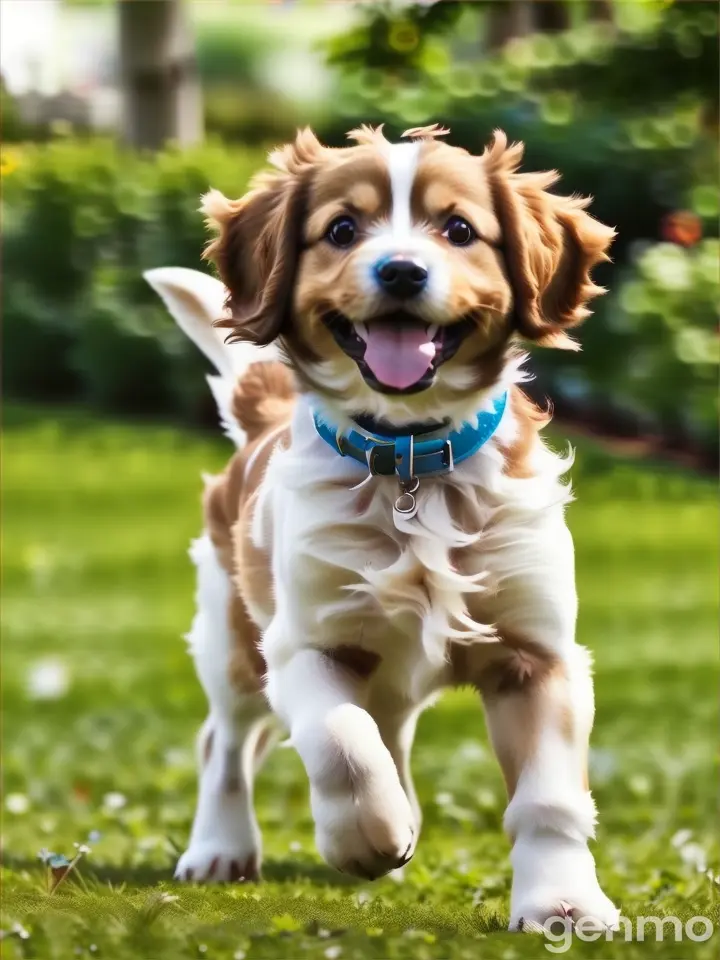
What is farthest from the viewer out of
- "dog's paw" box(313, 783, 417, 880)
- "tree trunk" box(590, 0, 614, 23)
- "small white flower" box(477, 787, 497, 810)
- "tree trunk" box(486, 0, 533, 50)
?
"tree trunk" box(486, 0, 533, 50)

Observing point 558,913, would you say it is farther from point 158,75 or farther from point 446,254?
point 158,75

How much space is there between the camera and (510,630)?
12.2ft

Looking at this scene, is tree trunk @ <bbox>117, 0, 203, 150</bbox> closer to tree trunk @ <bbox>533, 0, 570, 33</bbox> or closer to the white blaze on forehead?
tree trunk @ <bbox>533, 0, 570, 33</bbox>

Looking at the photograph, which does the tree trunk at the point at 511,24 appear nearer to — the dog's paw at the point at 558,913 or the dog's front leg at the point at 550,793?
the dog's front leg at the point at 550,793

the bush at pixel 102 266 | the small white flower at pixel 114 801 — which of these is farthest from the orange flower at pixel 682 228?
the small white flower at pixel 114 801

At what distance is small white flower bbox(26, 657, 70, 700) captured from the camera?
329 inches

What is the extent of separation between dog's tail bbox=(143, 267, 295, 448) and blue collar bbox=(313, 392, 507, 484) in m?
0.88

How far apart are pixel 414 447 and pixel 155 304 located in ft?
29.5

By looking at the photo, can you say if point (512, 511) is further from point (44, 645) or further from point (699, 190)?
point (699, 190)

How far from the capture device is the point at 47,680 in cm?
852

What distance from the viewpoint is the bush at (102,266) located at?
39.3ft

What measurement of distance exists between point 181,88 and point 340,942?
9.54 meters

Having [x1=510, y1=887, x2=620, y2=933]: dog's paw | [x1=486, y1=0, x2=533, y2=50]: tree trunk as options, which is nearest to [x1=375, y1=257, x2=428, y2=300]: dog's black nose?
[x1=510, y1=887, x2=620, y2=933]: dog's paw

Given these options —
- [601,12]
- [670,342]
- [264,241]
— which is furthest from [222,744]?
[670,342]
